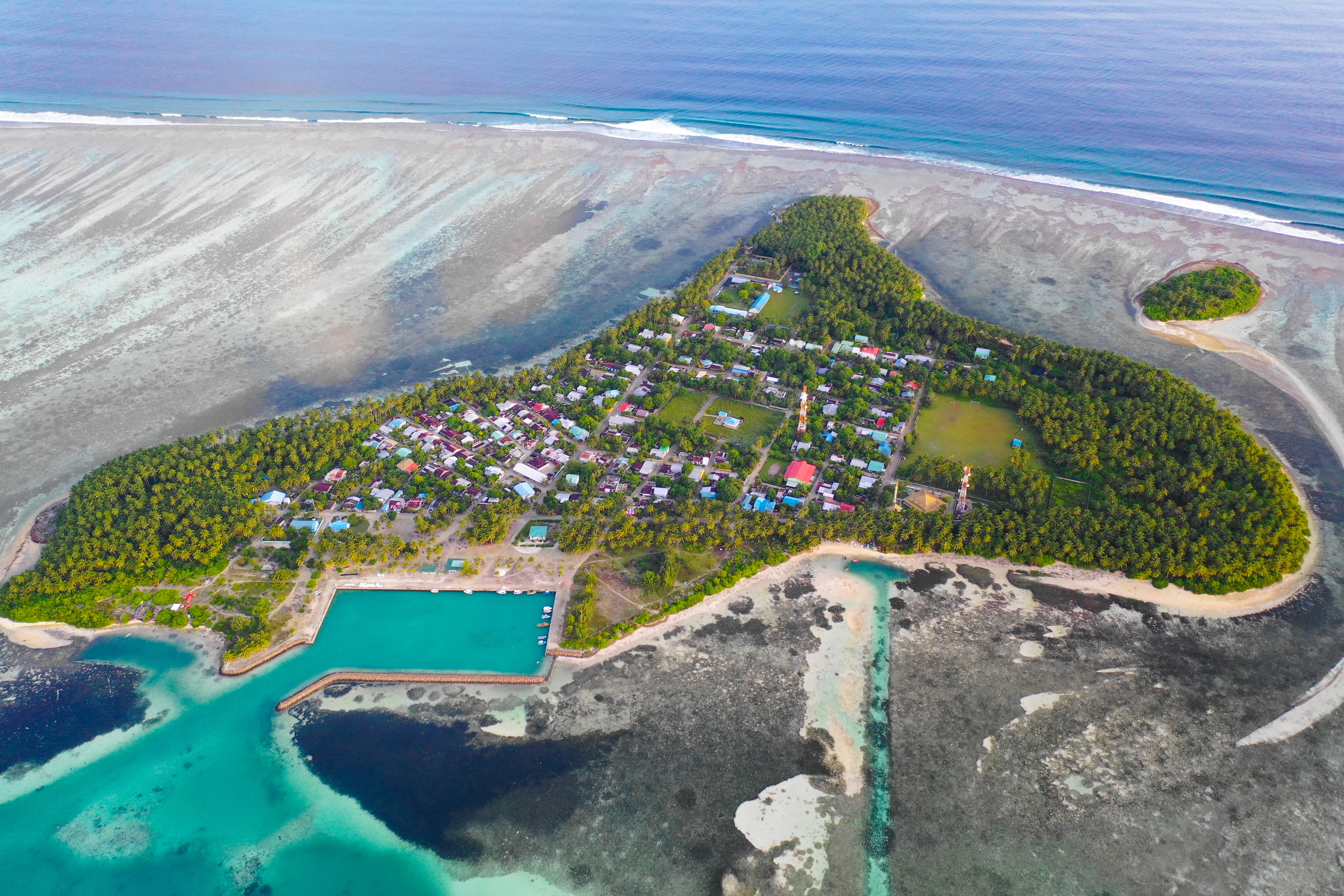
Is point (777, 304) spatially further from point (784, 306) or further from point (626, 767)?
point (626, 767)

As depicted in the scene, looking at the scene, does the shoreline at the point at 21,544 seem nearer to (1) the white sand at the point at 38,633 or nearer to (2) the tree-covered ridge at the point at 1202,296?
(1) the white sand at the point at 38,633

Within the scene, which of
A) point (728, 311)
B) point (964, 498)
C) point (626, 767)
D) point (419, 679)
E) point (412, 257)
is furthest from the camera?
point (412, 257)

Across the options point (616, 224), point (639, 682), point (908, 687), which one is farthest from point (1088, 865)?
point (616, 224)

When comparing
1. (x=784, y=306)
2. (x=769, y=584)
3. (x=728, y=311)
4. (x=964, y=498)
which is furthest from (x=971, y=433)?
(x=728, y=311)

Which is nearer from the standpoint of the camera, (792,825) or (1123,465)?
(792,825)

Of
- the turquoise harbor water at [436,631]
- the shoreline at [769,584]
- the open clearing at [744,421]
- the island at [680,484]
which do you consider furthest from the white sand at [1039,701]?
the open clearing at [744,421]

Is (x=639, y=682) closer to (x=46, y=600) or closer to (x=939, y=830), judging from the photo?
(x=939, y=830)

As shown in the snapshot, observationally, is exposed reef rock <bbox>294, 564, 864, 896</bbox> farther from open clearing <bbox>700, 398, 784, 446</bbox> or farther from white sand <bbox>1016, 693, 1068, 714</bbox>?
open clearing <bbox>700, 398, 784, 446</bbox>
